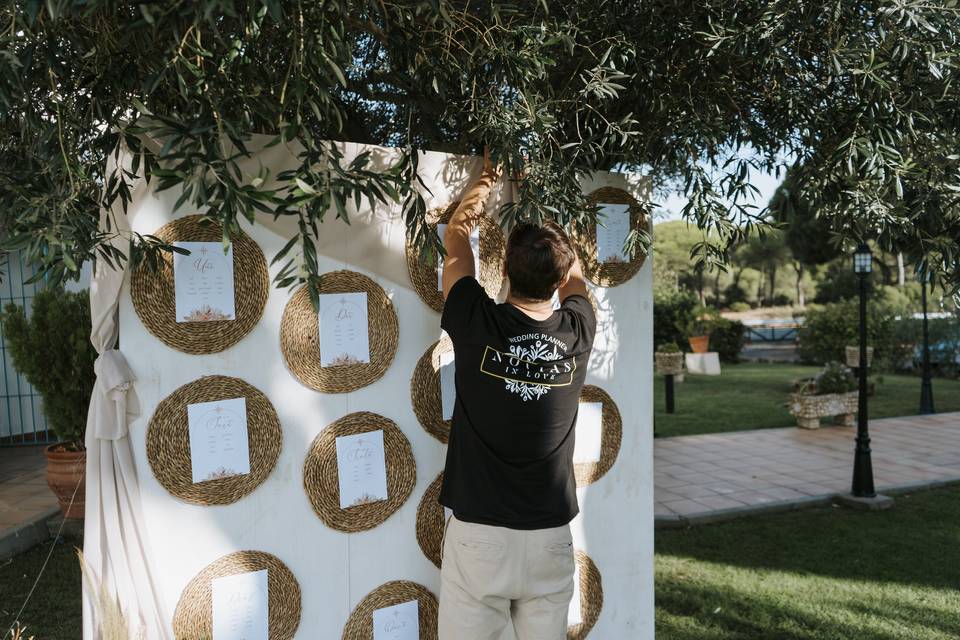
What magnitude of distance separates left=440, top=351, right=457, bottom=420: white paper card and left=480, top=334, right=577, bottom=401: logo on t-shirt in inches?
21.9

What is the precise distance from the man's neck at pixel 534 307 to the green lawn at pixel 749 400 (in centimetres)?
856

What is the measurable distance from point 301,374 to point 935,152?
263cm

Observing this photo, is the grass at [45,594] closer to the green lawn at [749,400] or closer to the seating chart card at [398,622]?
the seating chart card at [398,622]

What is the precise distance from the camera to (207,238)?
2506 mm

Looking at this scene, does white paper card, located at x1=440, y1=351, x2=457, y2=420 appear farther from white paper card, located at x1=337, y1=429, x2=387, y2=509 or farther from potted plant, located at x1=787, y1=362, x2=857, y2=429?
potted plant, located at x1=787, y1=362, x2=857, y2=429

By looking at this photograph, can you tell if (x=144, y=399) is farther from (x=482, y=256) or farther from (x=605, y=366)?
(x=605, y=366)

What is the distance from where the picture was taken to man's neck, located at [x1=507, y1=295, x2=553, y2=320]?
8.33ft

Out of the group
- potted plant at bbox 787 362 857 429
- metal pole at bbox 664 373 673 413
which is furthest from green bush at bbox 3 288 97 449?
potted plant at bbox 787 362 857 429

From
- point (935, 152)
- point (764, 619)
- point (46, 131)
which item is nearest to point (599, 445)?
point (935, 152)

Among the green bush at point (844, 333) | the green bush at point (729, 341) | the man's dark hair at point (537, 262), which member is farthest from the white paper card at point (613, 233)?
the green bush at point (729, 341)

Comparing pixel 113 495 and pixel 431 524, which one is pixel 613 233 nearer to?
pixel 431 524

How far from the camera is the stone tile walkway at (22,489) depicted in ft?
19.2

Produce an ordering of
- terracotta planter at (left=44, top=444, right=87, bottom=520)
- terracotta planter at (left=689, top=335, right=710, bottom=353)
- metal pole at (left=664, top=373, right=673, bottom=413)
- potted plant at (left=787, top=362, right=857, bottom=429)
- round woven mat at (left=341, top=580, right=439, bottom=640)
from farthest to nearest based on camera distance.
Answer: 1. terracotta planter at (left=689, top=335, right=710, bottom=353)
2. metal pole at (left=664, top=373, right=673, bottom=413)
3. potted plant at (left=787, top=362, right=857, bottom=429)
4. terracotta planter at (left=44, top=444, right=87, bottom=520)
5. round woven mat at (left=341, top=580, right=439, bottom=640)

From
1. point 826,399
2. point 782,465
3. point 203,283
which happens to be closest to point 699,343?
point 826,399
